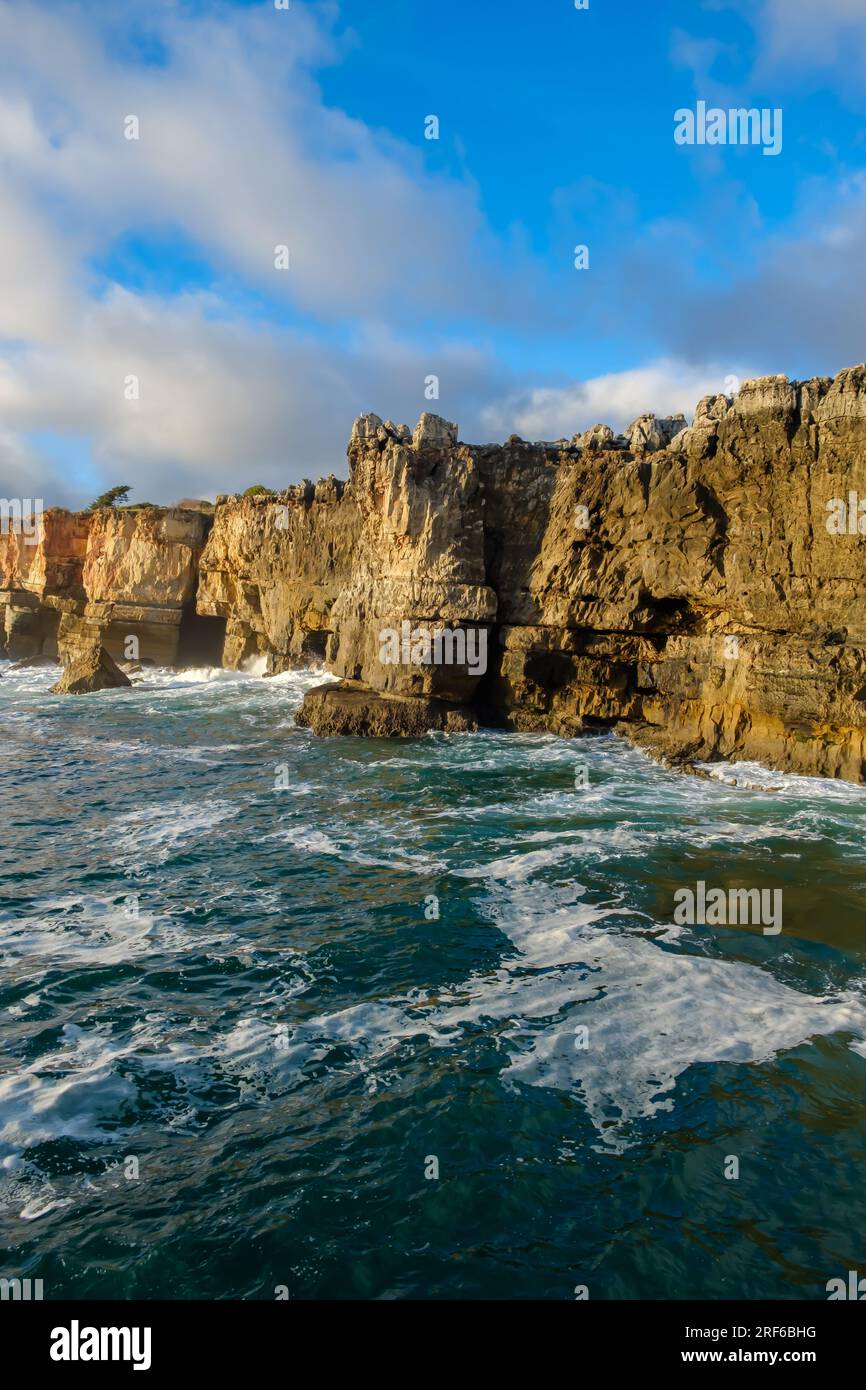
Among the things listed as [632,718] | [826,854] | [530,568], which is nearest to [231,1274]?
[826,854]

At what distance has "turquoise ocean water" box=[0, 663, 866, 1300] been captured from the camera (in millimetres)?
6914

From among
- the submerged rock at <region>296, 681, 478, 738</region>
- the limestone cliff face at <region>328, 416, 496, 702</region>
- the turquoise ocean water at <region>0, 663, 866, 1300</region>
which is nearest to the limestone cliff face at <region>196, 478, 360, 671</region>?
the limestone cliff face at <region>328, 416, 496, 702</region>

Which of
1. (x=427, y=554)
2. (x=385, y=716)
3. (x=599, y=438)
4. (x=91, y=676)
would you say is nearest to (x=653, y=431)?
(x=599, y=438)

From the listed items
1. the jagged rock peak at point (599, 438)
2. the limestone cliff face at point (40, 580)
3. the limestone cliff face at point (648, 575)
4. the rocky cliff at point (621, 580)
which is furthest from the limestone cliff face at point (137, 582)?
the jagged rock peak at point (599, 438)

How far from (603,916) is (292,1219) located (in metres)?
8.21

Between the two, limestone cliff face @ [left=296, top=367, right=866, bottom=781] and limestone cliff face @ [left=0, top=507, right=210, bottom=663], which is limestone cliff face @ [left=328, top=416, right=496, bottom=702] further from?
limestone cliff face @ [left=0, top=507, right=210, bottom=663]

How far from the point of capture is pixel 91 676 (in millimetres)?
47000

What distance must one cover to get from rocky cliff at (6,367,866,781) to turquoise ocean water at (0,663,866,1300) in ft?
24.5

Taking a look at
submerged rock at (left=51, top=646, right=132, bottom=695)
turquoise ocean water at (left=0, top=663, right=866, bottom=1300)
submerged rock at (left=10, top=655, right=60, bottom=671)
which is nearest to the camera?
turquoise ocean water at (left=0, top=663, right=866, bottom=1300)

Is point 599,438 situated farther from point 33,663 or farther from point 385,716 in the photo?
point 33,663

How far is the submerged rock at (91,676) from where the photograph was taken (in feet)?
152

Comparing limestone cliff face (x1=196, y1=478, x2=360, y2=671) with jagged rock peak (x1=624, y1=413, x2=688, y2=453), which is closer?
jagged rock peak (x1=624, y1=413, x2=688, y2=453)

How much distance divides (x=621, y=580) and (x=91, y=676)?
32398 millimetres

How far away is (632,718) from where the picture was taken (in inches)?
1282
